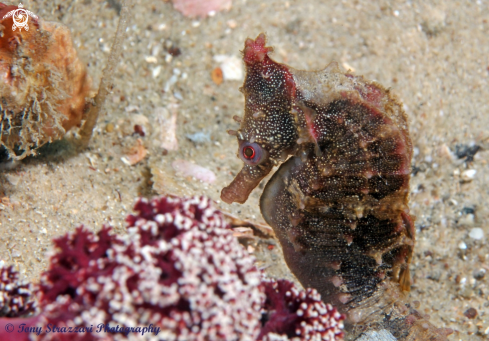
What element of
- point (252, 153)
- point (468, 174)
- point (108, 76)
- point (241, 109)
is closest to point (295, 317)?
point (252, 153)

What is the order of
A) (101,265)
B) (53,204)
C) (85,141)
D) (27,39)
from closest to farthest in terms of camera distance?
(101,265), (27,39), (53,204), (85,141)

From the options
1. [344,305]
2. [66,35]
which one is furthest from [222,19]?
[344,305]

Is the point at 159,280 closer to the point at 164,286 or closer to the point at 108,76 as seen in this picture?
the point at 164,286

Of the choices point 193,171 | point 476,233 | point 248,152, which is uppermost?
point 248,152

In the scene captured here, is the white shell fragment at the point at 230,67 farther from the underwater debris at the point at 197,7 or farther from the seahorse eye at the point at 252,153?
the seahorse eye at the point at 252,153

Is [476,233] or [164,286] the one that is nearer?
[164,286]

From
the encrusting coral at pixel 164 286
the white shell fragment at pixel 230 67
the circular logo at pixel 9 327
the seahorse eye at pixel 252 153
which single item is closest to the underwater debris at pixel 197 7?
the white shell fragment at pixel 230 67

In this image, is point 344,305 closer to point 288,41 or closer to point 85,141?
point 85,141
